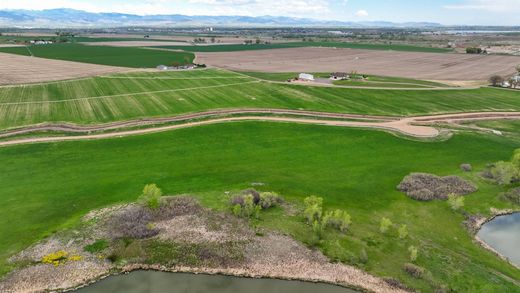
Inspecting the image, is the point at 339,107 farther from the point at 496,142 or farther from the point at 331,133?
the point at 496,142

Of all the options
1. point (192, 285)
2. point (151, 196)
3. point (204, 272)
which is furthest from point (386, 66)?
point (192, 285)

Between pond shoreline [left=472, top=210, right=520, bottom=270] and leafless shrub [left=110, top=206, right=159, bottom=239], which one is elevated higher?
leafless shrub [left=110, top=206, right=159, bottom=239]

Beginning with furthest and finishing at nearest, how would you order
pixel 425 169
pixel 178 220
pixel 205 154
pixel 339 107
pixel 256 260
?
pixel 339 107
pixel 205 154
pixel 425 169
pixel 178 220
pixel 256 260

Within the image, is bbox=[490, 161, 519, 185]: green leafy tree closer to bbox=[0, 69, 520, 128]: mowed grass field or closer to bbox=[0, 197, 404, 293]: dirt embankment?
bbox=[0, 197, 404, 293]: dirt embankment

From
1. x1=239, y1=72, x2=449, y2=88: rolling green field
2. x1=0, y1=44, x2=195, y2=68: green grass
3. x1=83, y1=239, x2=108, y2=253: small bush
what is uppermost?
x1=0, y1=44, x2=195, y2=68: green grass

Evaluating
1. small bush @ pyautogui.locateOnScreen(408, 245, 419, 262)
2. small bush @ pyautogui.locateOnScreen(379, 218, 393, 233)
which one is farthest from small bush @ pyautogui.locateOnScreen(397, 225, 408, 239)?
small bush @ pyautogui.locateOnScreen(408, 245, 419, 262)

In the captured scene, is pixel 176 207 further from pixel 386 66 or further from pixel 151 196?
pixel 386 66

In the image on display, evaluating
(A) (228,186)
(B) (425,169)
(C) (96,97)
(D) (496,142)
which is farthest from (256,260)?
(C) (96,97)
